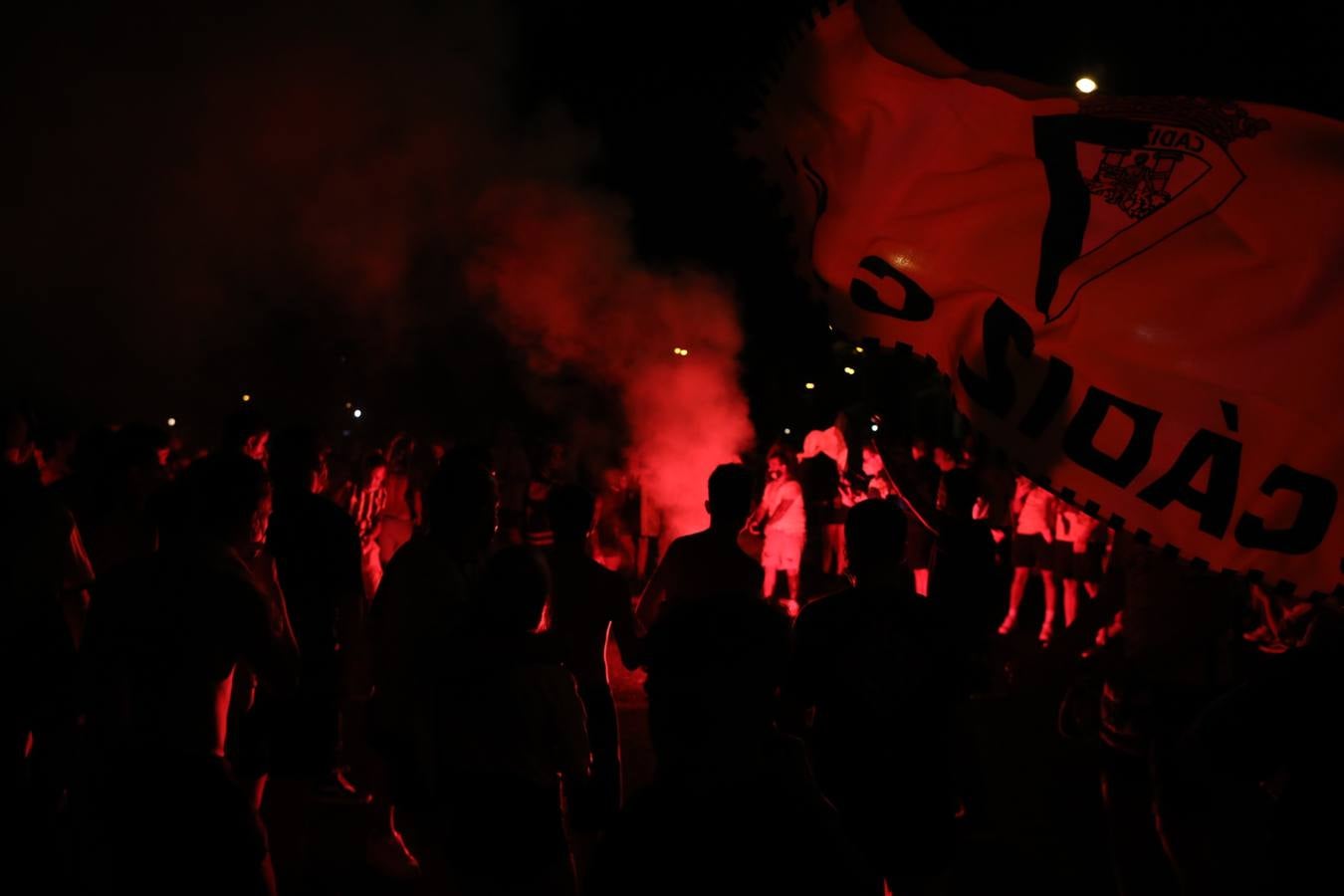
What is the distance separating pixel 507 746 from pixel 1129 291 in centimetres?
200

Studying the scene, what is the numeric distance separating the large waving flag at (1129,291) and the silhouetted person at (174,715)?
1949mm

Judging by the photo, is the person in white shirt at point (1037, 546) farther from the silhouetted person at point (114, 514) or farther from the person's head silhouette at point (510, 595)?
the person's head silhouette at point (510, 595)

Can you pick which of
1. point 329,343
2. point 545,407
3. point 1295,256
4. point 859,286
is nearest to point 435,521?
point 859,286

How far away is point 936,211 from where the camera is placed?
3.60m

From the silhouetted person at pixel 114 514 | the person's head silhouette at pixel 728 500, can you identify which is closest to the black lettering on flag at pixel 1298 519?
the person's head silhouette at pixel 728 500

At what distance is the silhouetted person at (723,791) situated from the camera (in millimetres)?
1877

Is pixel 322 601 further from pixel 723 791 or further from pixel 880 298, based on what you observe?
pixel 723 791

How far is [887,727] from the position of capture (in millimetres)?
2945

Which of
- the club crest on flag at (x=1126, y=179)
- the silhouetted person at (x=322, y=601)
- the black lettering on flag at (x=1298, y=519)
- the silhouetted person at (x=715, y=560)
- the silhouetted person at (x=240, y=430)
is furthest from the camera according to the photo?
the silhouetted person at (x=240, y=430)

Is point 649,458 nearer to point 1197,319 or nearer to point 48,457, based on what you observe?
point 48,457

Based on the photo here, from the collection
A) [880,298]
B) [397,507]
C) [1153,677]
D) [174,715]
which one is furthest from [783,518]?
[174,715]

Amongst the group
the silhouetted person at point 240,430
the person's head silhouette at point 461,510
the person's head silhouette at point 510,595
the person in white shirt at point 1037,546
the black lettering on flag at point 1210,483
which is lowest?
the person's head silhouette at point 510,595

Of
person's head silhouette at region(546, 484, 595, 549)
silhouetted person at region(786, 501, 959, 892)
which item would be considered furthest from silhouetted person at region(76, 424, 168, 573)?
silhouetted person at region(786, 501, 959, 892)

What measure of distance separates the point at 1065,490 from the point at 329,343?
12.1m
